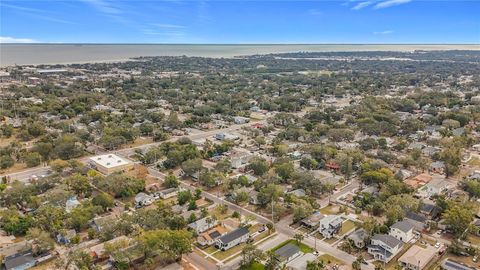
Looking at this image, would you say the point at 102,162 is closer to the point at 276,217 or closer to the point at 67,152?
the point at 67,152

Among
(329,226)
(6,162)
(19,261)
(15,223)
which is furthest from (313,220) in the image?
(6,162)

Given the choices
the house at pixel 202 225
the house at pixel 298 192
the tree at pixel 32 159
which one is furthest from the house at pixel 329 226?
the tree at pixel 32 159

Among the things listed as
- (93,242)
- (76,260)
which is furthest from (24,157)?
(76,260)

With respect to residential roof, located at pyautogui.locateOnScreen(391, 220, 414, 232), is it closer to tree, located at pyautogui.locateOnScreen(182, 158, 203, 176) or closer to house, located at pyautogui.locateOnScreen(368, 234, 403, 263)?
house, located at pyautogui.locateOnScreen(368, 234, 403, 263)

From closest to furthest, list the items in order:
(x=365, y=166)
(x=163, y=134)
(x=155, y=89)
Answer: (x=365, y=166), (x=163, y=134), (x=155, y=89)

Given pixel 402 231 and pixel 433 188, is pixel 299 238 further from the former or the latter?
pixel 433 188

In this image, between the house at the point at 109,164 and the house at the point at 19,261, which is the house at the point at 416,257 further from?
the house at the point at 109,164

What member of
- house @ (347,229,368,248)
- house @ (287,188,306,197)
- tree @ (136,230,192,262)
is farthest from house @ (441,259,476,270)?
tree @ (136,230,192,262)
